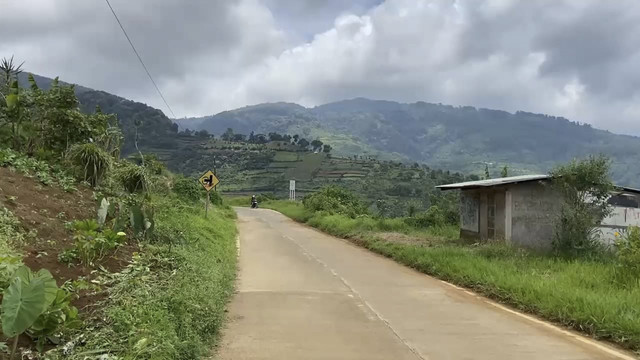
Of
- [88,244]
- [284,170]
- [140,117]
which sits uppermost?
[140,117]

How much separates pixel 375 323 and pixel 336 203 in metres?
31.5

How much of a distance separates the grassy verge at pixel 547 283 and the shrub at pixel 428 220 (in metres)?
8.96

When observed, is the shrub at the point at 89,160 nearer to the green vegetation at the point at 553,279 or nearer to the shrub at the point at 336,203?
the green vegetation at the point at 553,279

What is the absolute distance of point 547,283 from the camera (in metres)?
10.4

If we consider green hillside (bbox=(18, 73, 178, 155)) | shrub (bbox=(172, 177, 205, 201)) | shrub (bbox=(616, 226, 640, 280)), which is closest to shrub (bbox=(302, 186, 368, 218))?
shrub (bbox=(172, 177, 205, 201))

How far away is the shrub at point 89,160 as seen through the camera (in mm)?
12102

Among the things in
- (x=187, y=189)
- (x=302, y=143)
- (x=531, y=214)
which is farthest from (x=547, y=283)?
(x=302, y=143)

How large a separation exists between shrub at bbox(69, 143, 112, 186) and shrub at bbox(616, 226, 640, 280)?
37.1ft

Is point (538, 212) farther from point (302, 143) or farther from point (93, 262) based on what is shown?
point (302, 143)

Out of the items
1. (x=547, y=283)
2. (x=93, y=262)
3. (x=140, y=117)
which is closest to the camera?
(x=93, y=262)

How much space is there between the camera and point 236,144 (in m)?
105

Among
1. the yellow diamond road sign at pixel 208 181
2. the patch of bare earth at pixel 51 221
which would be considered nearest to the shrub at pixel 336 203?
the yellow diamond road sign at pixel 208 181

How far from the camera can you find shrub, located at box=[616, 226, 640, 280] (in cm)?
1068

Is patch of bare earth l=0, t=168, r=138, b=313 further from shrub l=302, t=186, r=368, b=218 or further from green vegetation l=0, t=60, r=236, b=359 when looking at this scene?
shrub l=302, t=186, r=368, b=218
